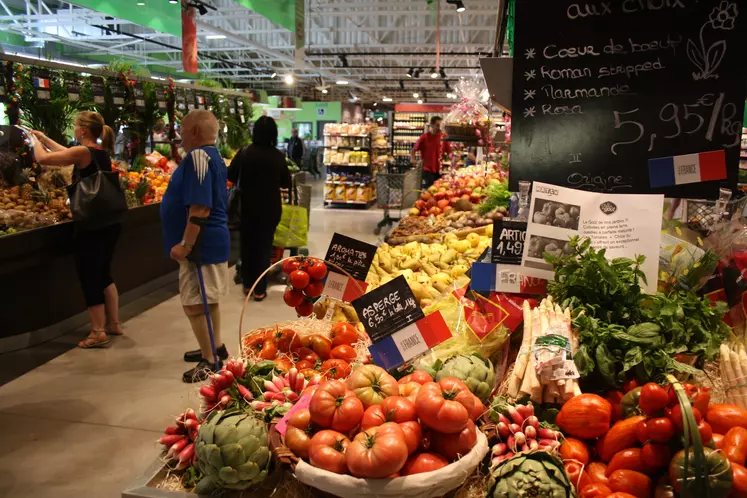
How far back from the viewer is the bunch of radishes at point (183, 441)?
1717mm

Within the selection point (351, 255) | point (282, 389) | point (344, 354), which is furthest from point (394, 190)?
point (282, 389)

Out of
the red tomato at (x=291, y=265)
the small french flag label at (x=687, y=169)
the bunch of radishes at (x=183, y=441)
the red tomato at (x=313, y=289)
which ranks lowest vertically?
the bunch of radishes at (x=183, y=441)

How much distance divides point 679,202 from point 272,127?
362 centimetres

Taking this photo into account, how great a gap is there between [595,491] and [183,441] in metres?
1.20

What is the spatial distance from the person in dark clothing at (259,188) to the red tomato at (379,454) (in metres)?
4.22

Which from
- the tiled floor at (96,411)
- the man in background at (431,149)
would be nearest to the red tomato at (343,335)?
the tiled floor at (96,411)

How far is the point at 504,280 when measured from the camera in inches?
89.1

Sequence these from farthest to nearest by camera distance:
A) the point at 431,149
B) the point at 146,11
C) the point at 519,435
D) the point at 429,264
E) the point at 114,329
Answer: the point at 431,149 < the point at 146,11 < the point at 114,329 < the point at 429,264 < the point at 519,435

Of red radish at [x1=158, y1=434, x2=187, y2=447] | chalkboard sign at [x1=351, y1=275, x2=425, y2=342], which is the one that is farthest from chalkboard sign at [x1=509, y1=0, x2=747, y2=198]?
red radish at [x1=158, y1=434, x2=187, y2=447]

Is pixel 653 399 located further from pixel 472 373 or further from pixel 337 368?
pixel 337 368

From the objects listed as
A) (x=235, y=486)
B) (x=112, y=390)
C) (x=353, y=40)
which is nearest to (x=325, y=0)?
(x=353, y=40)

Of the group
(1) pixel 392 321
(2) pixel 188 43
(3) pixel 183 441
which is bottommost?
(3) pixel 183 441

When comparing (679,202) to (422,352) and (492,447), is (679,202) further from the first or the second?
(492,447)

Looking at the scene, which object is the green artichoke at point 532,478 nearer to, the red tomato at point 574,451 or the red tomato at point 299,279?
the red tomato at point 574,451
